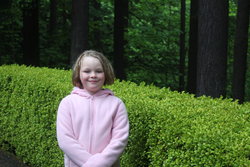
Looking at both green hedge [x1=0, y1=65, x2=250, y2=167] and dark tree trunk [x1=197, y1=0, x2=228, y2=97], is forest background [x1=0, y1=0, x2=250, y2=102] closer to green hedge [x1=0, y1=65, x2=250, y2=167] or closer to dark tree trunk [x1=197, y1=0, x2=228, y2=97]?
dark tree trunk [x1=197, y1=0, x2=228, y2=97]

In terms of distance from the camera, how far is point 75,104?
3.66m

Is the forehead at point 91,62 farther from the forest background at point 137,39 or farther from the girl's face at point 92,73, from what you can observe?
the forest background at point 137,39

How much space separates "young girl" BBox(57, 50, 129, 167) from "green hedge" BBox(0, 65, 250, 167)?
18.0 inches

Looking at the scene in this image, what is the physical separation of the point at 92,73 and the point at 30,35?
1242 cm

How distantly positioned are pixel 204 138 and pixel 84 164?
100cm

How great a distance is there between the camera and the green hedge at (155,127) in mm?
3234

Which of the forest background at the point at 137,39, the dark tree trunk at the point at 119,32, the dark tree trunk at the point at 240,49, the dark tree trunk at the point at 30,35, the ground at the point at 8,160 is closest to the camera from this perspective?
the ground at the point at 8,160

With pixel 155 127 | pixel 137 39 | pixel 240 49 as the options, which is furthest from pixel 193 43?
pixel 155 127

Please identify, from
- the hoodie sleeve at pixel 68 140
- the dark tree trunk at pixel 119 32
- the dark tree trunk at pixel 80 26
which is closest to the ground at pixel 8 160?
the hoodie sleeve at pixel 68 140

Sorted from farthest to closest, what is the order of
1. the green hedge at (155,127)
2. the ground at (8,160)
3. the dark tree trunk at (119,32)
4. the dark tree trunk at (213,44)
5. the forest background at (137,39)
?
the dark tree trunk at (119,32)
the forest background at (137,39)
the dark tree trunk at (213,44)
the ground at (8,160)
the green hedge at (155,127)

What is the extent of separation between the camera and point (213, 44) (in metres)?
9.12

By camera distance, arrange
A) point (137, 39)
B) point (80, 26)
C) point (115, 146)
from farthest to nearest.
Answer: point (137, 39)
point (80, 26)
point (115, 146)

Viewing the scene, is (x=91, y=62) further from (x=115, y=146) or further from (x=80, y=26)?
(x=80, y=26)

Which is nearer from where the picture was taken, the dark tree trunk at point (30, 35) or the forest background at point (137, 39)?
the forest background at point (137, 39)
